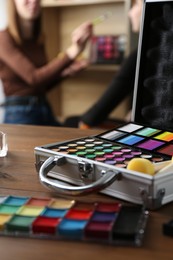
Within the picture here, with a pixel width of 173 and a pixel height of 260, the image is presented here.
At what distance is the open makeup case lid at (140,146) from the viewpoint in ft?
1.49

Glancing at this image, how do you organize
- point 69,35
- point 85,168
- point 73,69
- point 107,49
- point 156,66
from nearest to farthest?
1. point 85,168
2. point 156,66
3. point 73,69
4. point 107,49
5. point 69,35

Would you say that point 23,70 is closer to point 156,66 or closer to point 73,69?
point 73,69

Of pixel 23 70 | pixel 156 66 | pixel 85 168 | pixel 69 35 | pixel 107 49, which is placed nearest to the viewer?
pixel 85 168

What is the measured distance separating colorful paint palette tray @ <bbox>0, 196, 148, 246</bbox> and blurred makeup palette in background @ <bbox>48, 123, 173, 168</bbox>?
0.09 metres

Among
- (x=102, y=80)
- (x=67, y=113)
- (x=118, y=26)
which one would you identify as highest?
(x=118, y=26)

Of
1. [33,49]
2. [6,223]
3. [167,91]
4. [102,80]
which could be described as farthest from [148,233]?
[102,80]

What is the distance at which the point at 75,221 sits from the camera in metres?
0.40

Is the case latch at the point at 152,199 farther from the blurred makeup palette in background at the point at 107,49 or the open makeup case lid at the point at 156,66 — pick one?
the blurred makeup palette in background at the point at 107,49

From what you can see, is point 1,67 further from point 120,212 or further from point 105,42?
point 120,212

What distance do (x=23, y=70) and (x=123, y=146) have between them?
1141 mm

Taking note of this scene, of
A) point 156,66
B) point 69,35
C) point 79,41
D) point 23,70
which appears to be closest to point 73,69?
point 79,41

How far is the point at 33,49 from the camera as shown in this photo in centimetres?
175

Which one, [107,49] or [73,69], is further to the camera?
[107,49]

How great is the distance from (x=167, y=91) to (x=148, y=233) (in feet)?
1.04
